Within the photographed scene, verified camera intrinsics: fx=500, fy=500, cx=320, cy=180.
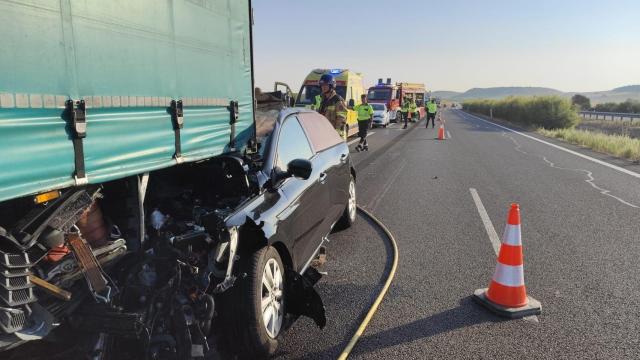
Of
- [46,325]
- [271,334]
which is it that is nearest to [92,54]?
[46,325]

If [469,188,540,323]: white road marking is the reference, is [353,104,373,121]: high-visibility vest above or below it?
above

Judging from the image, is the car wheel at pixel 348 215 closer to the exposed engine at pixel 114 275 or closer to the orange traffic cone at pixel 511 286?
the orange traffic cone at pixel 511 286

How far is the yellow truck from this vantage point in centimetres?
2133

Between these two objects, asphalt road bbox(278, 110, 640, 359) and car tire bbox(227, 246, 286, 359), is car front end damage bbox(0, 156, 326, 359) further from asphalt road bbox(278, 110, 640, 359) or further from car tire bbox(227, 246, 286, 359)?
asphalt road bbox(278, 110, 640, 359)

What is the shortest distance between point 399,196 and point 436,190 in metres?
1.06

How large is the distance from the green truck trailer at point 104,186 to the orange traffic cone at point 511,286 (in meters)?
2.24

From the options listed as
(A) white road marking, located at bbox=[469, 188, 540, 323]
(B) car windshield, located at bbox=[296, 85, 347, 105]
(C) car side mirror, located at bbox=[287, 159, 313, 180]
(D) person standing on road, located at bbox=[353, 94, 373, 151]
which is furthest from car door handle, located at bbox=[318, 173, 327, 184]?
(B) car windshield, located at bbox=[296, 85, 347, 105]

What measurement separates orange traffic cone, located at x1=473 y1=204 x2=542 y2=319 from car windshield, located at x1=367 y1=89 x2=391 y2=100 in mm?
32553

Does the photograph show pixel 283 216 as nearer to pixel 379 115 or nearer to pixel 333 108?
pixel 333 108

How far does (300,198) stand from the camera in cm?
418

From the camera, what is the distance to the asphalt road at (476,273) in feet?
12.0

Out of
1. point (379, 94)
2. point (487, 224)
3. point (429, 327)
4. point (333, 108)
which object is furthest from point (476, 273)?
point (379, 94)

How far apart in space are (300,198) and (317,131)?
1.64 meters

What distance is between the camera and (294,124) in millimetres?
4961
